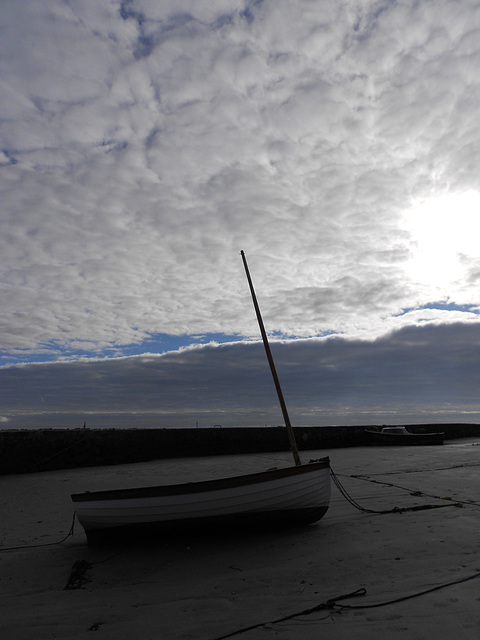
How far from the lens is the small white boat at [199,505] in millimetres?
7797

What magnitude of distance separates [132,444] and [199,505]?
51.4ft

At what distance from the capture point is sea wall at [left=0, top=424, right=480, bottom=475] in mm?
19453

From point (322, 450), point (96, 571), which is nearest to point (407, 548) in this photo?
point (96, 571)

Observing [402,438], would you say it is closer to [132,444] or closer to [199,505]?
[132,444]

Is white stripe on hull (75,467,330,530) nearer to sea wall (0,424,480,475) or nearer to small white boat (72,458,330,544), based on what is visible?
small white boat (72,458,330,544)

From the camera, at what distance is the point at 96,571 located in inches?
268

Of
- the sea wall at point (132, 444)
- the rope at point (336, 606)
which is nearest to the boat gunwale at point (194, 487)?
the rope at point (336, 606)

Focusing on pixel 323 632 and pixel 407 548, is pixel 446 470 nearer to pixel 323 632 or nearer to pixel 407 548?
pixel 407 548

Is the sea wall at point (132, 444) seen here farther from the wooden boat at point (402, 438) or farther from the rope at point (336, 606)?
the rope at point (336, 606)

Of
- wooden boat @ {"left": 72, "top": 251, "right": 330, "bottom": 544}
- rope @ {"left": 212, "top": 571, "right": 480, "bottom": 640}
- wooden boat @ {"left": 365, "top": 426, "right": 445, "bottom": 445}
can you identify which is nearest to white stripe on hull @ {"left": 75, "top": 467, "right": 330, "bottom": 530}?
wooden boat @ {"left": 72, "top": 251, "right": 330, "bottom": 544}

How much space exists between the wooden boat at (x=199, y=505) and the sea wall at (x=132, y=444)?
42.9 ft

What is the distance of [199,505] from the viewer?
7.80 m

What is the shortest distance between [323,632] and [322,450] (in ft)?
84.9

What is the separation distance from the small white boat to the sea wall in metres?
13.1
